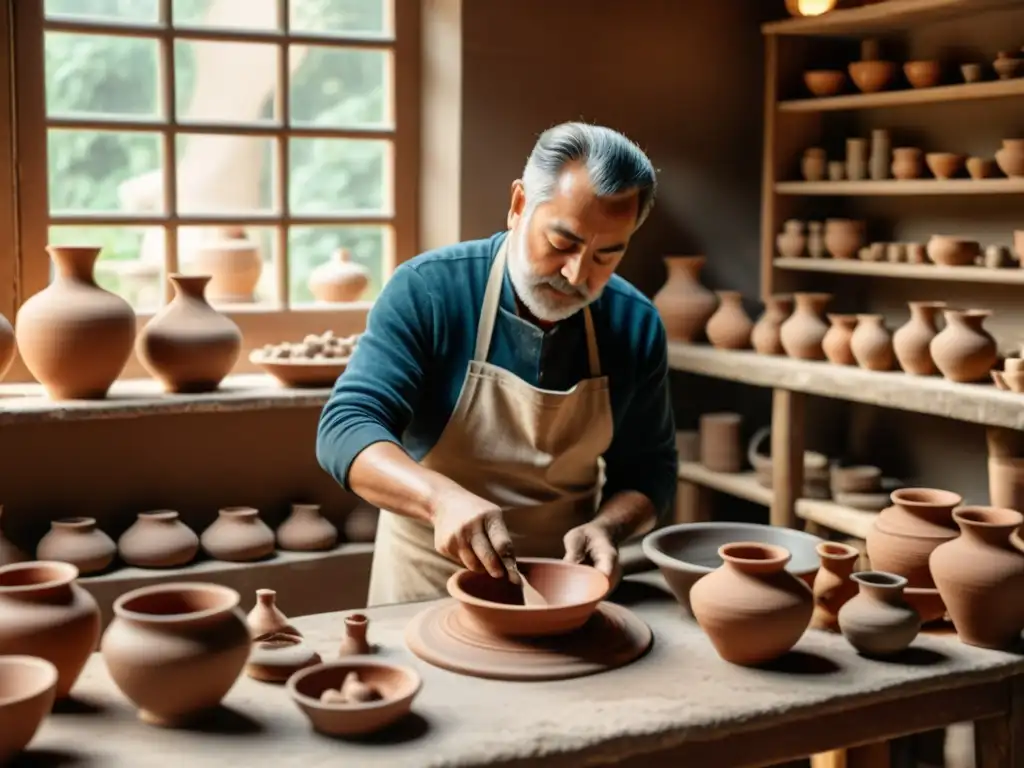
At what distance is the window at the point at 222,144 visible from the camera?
4090 mm

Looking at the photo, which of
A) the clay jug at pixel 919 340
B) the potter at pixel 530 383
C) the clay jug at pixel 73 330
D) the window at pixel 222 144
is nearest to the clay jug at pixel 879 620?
the potter at pixel 530 383

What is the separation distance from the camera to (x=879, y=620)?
2.22 metres

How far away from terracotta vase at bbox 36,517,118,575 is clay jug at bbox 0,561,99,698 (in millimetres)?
1899

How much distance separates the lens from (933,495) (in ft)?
8.73

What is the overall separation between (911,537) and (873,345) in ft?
5.43

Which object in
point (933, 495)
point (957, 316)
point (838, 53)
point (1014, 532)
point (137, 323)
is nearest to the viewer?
point (1014, 532)

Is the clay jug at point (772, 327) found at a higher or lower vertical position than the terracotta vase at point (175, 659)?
higher

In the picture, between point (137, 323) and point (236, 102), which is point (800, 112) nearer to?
point (236, 102)

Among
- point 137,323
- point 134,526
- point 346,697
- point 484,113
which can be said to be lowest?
point 134,526

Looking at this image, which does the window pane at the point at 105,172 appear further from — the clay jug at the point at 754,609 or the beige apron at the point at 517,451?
the clay jug at the point at 754,609

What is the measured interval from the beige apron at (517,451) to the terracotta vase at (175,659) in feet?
3.23

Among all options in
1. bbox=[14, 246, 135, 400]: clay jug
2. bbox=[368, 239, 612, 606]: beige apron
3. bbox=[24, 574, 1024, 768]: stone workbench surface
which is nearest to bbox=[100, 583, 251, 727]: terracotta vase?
bbox=[24, 574, 1024, 768]: stone workbench surface

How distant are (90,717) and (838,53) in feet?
13.2

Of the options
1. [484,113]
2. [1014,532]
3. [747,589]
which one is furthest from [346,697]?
[484,113]
